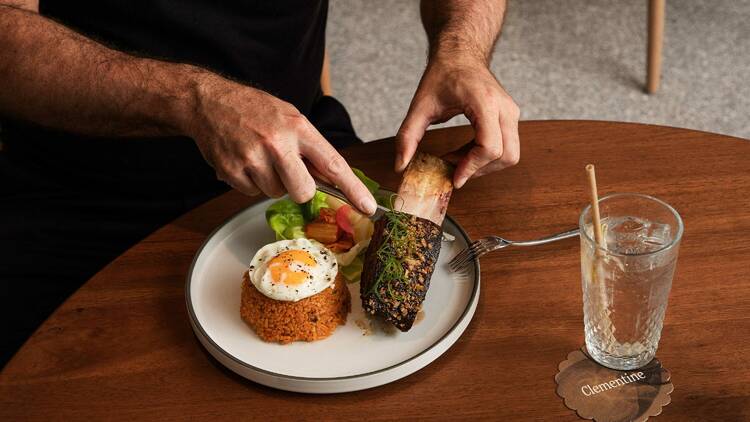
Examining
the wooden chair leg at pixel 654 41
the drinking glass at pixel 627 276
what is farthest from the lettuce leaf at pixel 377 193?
the wooden chair leg at pixel 654 41

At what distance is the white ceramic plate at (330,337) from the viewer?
1.11m

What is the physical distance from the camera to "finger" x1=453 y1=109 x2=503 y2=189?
1354 millimetres

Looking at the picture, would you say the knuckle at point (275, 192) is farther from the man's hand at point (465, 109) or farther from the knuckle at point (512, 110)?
the knuckle at point (512, 110)

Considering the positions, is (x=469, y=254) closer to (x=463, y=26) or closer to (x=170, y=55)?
(x=463, y=26)

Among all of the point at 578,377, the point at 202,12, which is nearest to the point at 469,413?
the point at 578,377

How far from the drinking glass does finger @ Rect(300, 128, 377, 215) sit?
314 millimetres

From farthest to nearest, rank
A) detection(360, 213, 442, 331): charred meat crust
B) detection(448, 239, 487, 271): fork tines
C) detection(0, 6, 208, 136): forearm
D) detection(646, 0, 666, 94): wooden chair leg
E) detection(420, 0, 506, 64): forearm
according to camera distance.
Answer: detection(646, 0, 666, 94): wooden chair leg → detection(420, 0, 506, 64): forearm → detection(0, 6, 208, 136): forearm → detection(448, 239, 487, 271): fork tines → detection(360, 213, 442, 331): charred meat crust

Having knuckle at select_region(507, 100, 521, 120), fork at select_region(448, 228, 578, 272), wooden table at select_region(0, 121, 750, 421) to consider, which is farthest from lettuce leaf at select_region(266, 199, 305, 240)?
knuckle at select_region(507, 100, 521, 120)

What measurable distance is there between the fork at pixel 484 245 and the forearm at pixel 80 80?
475mm

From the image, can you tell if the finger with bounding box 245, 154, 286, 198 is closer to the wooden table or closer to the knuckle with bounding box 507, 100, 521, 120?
the wooden table

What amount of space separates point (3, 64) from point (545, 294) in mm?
935

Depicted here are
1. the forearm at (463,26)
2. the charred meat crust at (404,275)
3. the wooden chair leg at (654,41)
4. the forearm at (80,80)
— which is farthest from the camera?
the wooden chair leg at (654,41)

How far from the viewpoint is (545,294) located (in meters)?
1.23

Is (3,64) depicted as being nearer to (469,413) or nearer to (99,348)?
(99,348)
